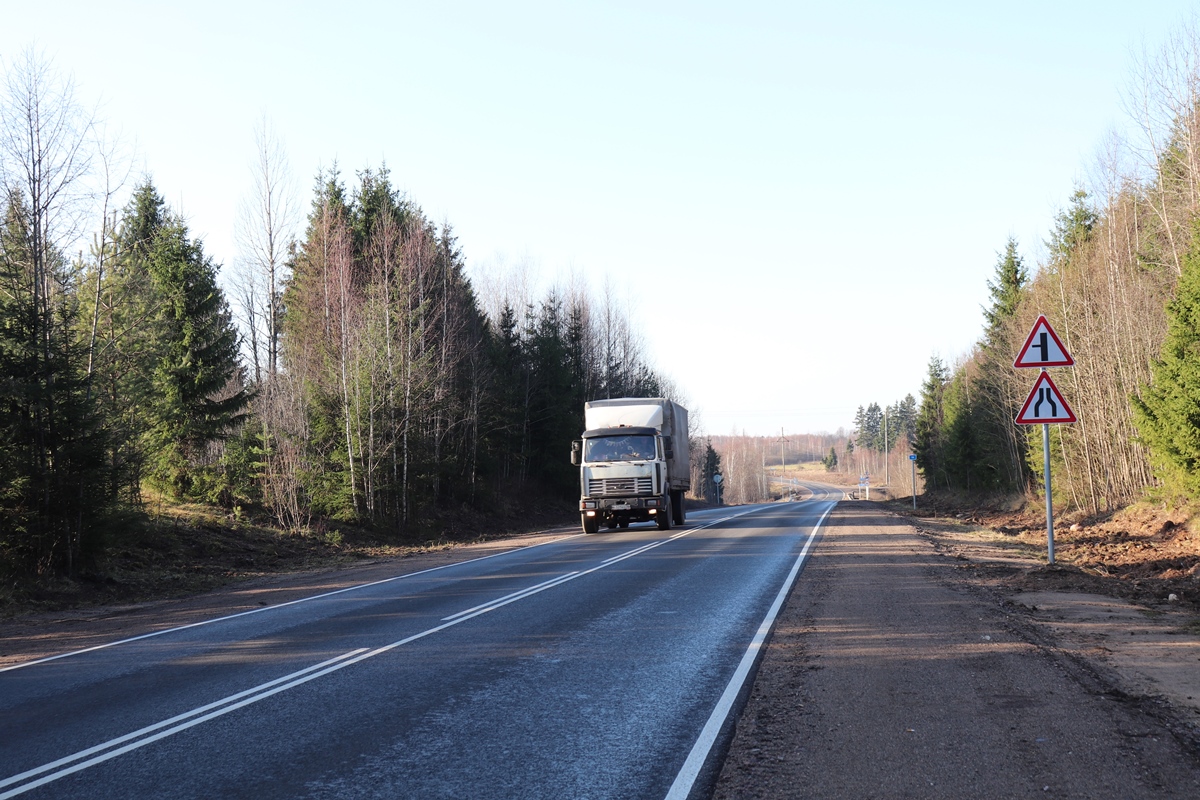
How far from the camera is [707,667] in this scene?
7.48 metres

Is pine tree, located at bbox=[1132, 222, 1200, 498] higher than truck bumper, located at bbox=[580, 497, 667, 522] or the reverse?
higher

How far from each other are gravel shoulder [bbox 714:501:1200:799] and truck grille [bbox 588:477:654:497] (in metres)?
14.5

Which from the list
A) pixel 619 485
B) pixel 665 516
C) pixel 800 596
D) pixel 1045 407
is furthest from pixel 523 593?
pixel 665 516

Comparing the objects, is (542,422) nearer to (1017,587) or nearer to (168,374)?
(168,374)

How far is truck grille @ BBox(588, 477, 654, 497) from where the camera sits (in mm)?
25812

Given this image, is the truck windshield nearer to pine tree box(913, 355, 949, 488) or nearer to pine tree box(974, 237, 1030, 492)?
pine tree box(974, 237, 1030, 492)

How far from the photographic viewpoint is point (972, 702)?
6121 mm

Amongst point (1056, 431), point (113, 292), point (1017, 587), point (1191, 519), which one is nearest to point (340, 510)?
point (113, 292)

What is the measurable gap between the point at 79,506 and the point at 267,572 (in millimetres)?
4495

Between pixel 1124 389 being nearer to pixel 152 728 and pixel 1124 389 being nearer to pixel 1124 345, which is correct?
pixel 1124 345

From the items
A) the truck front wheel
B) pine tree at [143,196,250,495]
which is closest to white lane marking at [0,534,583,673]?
the truck front wheel

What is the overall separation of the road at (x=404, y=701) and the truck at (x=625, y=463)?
13436mm

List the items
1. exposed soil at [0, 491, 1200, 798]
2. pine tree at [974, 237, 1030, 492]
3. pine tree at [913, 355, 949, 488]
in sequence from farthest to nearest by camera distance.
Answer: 1. pine tree at [913, 355, 949, 488]
2. pine tree at [974, 237, 1030, 492]
3. exposed soil at [0, 491, 1200, 798]

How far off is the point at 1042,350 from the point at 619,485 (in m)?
15.1
